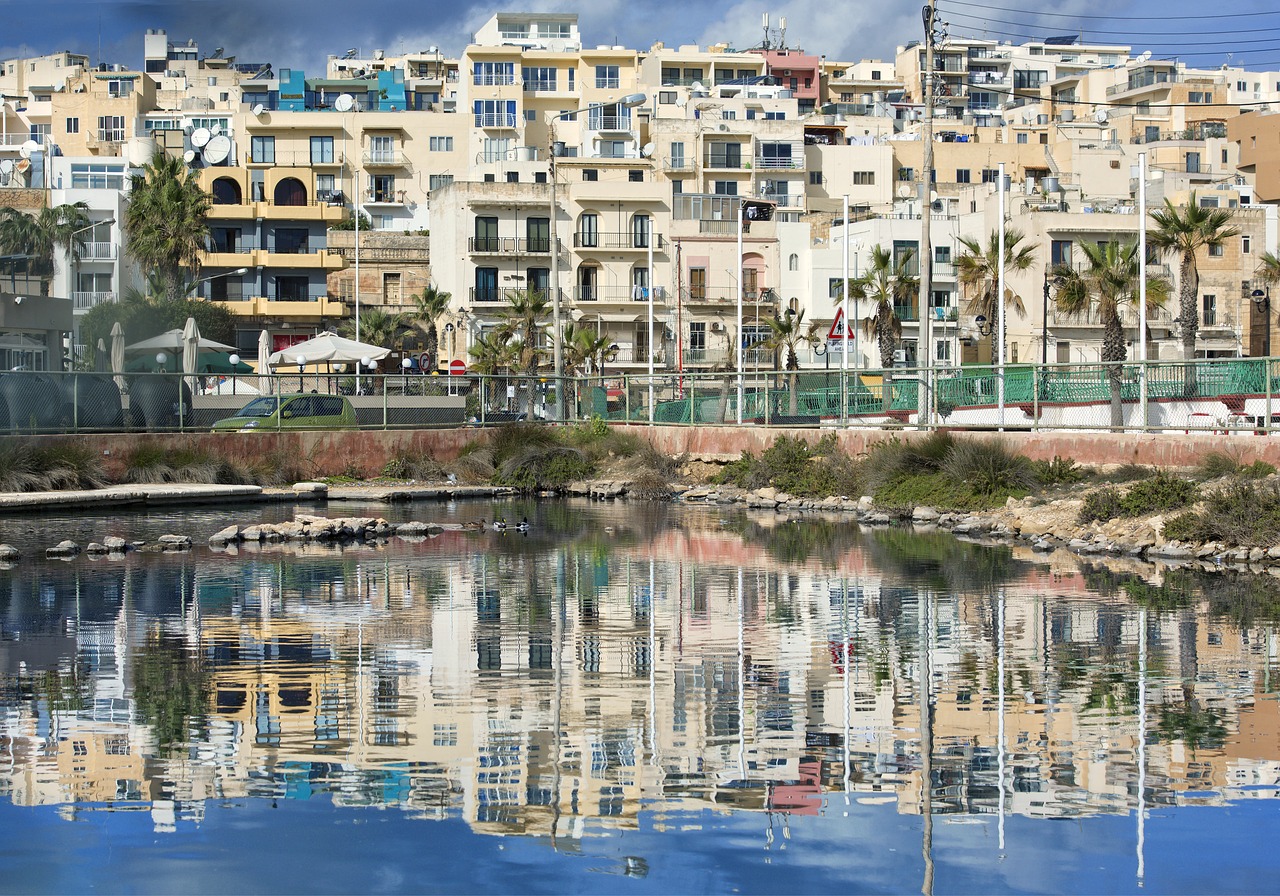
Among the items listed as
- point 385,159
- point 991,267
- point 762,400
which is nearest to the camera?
point 762,400

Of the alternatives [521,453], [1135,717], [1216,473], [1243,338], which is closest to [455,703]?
[1135,717]

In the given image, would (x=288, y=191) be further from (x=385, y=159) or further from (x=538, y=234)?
(x=538, y=234)

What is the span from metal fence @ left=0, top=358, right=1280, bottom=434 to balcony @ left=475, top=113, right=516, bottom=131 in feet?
177

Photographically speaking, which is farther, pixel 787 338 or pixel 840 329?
pixel 787 338

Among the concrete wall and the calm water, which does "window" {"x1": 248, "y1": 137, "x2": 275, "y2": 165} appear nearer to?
the concrete wall

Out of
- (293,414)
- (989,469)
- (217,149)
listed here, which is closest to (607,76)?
(217,149)

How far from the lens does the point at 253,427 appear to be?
40.2 m

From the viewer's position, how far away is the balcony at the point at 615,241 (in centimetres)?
8425

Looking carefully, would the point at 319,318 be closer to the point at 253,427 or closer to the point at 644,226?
the point at 644,226

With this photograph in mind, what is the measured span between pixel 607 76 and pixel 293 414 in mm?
74992

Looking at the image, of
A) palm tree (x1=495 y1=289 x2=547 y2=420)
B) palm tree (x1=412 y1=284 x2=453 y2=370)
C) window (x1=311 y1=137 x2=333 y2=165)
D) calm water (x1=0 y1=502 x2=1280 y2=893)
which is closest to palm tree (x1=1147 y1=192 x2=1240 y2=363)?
palm tree (x1=495 y1=289 x2=547 y2=420)

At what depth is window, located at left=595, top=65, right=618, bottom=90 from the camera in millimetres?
111375

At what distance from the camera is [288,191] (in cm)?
9525

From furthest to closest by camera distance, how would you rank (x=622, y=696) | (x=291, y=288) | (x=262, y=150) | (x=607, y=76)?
(x=607, y=76) → (x=262, y=150) → (x=291, y=288) → (x=622, y=696)
